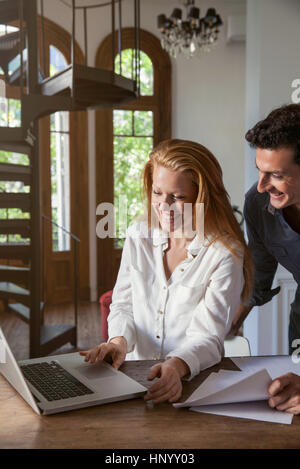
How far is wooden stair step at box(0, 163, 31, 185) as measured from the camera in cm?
351

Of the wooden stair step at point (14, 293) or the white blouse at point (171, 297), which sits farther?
the wooden stair step at point (14, 293)

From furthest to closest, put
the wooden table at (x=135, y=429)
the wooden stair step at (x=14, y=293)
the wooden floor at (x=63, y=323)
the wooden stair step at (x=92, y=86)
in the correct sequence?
1. the wooden floor at (x=63, y=323)
2. the wooden stair step at (x=14, y=293)
3. the wooden stair step at (x=92, y=86)
4. the wooden table at (x=135, y=429)

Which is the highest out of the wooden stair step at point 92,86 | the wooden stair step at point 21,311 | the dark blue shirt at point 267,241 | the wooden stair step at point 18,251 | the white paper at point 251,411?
the wooden stair step at point 92,86

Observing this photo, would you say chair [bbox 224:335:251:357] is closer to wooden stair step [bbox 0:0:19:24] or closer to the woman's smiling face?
the woman's smiling face

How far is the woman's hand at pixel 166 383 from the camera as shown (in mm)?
1071

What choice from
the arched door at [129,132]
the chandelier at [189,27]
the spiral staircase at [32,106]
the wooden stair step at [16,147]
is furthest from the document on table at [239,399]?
the arched door at [129,132]

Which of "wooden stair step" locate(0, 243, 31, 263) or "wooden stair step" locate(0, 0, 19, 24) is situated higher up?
"wooden stair step" locate(0, 0, 19, 24)

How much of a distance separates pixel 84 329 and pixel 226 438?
3.94 meters

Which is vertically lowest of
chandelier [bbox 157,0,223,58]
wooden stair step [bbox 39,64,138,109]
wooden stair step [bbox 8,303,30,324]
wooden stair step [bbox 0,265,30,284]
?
wooden stair step [bbox 8,303,30,324]

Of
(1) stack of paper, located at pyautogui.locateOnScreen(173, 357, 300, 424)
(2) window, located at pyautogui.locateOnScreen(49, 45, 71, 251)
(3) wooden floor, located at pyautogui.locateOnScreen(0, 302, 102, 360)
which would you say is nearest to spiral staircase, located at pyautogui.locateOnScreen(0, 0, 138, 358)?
(3) wooden floor, located at pyautogui.locateOnScreen(0, 302, 102, 360)

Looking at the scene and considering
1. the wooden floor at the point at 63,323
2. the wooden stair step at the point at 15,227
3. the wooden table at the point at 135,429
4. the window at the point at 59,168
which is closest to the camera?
the wooden table at the point at 135,429

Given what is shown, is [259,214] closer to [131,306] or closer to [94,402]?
[131,306]

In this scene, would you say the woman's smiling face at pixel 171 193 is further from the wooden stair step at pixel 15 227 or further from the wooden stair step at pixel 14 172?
the wooden stair step at pixel 15 227

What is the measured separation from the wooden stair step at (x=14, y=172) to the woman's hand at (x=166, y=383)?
267 cm
